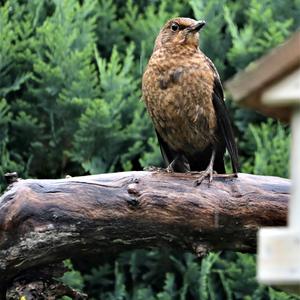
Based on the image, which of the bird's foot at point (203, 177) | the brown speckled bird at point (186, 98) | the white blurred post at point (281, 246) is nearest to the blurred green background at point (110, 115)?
the brown speckled bird at point (186, 98)

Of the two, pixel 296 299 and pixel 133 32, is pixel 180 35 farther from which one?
pixel 296 299

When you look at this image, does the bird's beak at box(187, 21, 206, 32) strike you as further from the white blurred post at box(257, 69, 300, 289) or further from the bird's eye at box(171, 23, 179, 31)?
the white blurred post at box(257, 69, 300, 289)

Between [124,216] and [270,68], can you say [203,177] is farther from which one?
[270,68]

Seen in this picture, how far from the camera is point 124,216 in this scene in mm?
3832

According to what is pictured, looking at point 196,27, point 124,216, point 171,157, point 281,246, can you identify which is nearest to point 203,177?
point 124,216

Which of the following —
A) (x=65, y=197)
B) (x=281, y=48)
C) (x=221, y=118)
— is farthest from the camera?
(x=221, y=118)

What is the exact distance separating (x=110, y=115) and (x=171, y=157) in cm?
39

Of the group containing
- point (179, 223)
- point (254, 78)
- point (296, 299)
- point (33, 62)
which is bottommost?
point (296, 299)

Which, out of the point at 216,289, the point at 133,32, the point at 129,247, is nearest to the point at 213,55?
the point at 133,32

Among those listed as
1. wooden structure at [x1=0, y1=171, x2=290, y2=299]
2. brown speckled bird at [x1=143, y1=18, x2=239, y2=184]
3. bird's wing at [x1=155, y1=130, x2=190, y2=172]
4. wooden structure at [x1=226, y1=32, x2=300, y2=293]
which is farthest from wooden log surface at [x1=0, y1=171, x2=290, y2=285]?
wooden structure at [x1=226, y1=32, x2=300, y2=293]

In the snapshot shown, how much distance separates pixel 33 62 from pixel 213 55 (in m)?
1.03

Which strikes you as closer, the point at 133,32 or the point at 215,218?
the point at 215,218

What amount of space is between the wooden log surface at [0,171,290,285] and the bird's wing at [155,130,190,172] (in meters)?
0.78

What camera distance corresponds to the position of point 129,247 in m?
3.96
